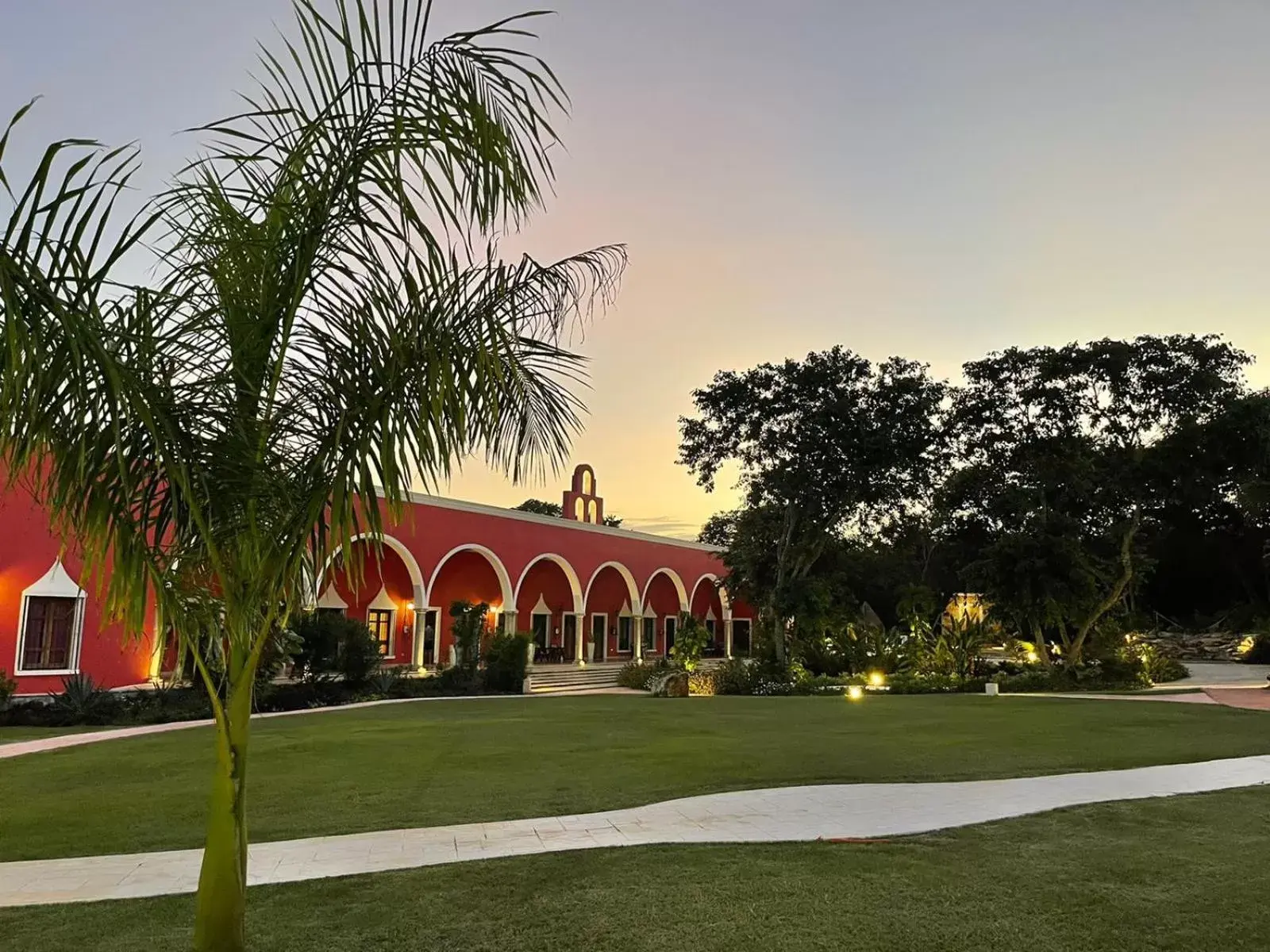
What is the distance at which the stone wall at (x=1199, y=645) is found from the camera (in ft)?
96.0

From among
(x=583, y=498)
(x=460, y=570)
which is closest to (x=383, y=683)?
(x=460, y=570)

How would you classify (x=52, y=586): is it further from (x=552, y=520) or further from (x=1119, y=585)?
(x=1119, y=585)

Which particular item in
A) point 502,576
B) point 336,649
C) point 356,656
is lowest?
point 356,656

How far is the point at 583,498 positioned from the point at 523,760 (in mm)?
20145

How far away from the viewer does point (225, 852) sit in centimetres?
314

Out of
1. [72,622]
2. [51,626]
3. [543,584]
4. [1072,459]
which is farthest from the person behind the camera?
[543,584]

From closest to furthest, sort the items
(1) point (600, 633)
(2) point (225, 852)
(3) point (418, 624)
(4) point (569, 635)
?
(2) point (225, 852) < (3) point (418, 624) < (4) point (569, 635) < (1) point (600, 633)

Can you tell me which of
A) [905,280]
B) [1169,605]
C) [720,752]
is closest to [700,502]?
[905,280]

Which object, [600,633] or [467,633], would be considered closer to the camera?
[467,633]

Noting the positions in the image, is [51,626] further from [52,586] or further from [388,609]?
[388,609]

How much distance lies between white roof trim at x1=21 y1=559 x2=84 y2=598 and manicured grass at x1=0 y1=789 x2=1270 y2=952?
1174cm

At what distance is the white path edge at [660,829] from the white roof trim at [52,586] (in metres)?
10.4

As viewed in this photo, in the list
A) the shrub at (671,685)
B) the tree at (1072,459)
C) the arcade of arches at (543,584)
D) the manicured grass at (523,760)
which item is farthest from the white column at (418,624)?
the tree at (1072,459)

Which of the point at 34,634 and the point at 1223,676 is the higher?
the point at 34,634
